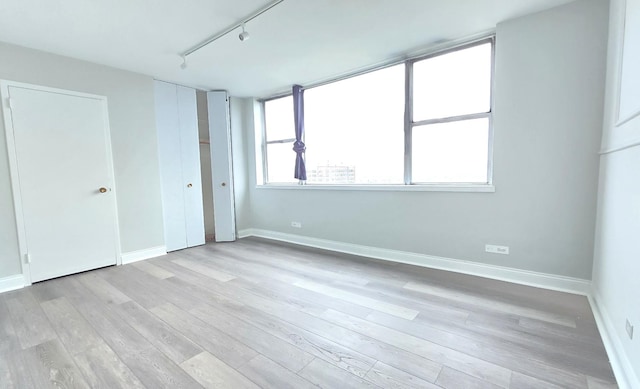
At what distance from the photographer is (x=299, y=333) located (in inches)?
73.7

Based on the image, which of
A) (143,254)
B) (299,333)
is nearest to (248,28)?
(299,333)

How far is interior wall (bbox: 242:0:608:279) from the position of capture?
7.26 feet

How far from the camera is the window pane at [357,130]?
344 centimetres

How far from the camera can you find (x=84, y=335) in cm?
190

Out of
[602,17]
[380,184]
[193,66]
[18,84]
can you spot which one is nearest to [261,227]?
[380,184]

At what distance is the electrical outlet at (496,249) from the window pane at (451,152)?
693 mm

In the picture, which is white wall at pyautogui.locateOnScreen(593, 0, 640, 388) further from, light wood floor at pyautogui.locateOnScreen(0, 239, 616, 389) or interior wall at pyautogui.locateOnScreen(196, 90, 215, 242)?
interior wall at pyautogui.locateOnScreen(196, 90, 215, 242)

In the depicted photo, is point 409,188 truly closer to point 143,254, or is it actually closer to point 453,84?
point 453,84

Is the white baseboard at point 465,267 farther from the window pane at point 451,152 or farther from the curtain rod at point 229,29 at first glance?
the curtain rod at point 229,29

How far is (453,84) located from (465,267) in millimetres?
2054

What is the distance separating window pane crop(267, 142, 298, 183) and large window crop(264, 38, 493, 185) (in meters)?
0.05

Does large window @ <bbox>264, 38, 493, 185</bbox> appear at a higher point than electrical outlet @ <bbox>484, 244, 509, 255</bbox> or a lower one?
higher

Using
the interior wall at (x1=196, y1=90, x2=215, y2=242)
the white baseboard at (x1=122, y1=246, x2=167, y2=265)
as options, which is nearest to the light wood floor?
the white baseboard at (x1=122, y1=246, x2=167, y2=265)

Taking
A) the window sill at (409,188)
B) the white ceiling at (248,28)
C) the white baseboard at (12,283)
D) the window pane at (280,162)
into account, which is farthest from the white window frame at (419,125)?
the white baseboard at (12,283)
